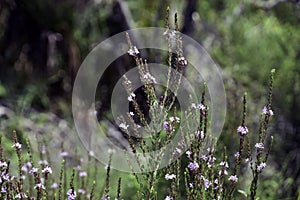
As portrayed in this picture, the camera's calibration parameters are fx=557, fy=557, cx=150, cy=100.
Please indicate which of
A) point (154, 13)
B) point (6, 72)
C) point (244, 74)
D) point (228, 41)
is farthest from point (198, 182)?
point (6, 72)

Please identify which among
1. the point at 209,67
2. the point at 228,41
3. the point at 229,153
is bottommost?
the point at 229,153

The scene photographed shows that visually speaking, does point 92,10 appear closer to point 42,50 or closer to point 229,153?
point 42,50

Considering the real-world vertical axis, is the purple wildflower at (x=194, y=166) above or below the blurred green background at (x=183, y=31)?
below

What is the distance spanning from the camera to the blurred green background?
181 inches

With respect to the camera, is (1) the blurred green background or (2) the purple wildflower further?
(1) the blurred green background

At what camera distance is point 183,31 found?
507 centimetres

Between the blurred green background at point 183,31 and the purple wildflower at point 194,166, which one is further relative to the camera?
the blurred green background at point 183,31

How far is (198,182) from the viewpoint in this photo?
2240mm

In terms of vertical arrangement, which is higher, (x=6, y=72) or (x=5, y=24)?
(x=5, y=24)

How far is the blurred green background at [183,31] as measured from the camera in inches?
181

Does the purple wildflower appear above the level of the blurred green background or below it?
below

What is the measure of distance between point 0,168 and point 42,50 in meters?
4.17

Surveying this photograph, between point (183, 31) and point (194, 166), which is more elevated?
point (183, 31)

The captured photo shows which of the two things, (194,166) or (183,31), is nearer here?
(194,166)
